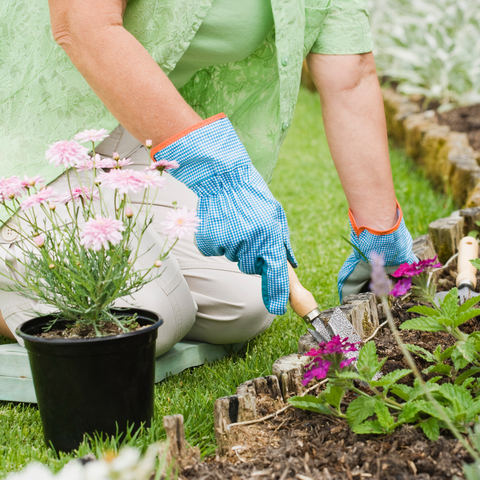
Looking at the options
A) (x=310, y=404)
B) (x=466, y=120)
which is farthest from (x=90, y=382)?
(x=466, y=120)

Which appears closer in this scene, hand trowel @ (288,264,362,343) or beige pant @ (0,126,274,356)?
hand trowel @ (288,264,362,343)

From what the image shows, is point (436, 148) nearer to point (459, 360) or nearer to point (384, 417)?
point (459, 360)

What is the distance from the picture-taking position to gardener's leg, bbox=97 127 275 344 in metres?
1.86

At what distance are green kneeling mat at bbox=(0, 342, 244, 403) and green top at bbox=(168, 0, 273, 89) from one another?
87 centimetres

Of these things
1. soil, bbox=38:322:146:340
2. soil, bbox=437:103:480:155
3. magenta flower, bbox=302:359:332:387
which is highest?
soil, bbox=38:322:146:340

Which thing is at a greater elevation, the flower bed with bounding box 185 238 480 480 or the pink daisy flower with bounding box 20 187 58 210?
the pink daisy flower with bounding box 20 187 58 210

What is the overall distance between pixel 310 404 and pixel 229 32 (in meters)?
1.05

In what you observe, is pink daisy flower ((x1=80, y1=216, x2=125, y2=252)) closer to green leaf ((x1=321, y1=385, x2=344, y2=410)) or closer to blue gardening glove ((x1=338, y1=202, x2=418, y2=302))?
green leaf ((x1=321, y1=385, x2=344, y2=410))

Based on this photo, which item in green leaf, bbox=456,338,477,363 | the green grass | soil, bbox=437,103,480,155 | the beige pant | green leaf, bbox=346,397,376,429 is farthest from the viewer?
soil, bbox=437,103,480,155

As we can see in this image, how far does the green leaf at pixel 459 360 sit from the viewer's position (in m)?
1.21

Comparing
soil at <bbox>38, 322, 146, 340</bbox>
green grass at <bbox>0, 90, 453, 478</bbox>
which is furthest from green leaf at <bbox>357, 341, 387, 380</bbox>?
soil at <bbox>38, 322, 146, 340</bbox>

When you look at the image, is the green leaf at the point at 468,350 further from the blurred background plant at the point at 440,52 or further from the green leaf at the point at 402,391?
the blurred background plant at the point at 440,52

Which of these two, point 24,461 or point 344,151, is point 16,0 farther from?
point 24,461

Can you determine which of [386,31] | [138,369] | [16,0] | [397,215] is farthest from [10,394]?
[386,31]
